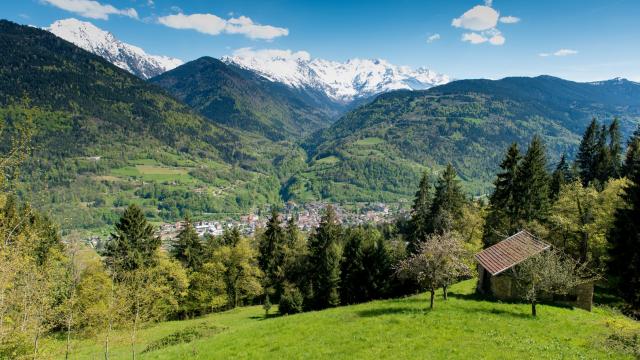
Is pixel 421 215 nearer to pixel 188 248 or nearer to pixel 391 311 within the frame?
pixel 391 311

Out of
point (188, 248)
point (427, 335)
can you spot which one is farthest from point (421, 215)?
point (427, 335)

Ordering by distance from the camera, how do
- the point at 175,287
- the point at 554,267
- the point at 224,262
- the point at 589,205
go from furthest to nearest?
the point at 224,262 < the point at 175,287 < the point at 589,205 < the point at 554,267

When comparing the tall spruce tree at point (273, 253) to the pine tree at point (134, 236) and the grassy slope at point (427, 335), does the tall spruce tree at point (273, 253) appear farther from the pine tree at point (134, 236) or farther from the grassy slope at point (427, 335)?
the grassy slope at point (427, 335)

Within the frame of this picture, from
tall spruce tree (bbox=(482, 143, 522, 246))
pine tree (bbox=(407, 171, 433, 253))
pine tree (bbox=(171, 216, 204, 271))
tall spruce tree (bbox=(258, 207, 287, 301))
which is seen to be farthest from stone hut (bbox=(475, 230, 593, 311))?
pine tree (bbox=(171, 216, 204, 271))

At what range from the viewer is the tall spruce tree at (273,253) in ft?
240

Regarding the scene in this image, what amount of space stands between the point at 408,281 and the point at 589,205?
2406cm

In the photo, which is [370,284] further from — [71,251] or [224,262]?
[71,251]

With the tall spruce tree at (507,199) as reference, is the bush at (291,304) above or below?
below

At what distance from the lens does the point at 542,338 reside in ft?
80.7

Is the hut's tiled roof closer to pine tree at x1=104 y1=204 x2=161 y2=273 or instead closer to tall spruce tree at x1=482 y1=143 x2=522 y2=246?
tall spruce tree at x1=482 y1=143 x2=522 y2=246

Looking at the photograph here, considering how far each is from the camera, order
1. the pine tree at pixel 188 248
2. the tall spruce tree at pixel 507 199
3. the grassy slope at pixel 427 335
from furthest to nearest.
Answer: the pine tree at pixel 188 248 < the tall spruce tree at pixel 507 199 < the grassy slope at pixel 427 335

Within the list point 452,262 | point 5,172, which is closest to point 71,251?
point 5,172

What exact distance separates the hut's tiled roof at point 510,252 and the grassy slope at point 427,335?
3.79 m

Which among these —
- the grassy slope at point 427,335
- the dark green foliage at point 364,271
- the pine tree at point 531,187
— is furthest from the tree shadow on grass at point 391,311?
the pine tree at point 531,187
